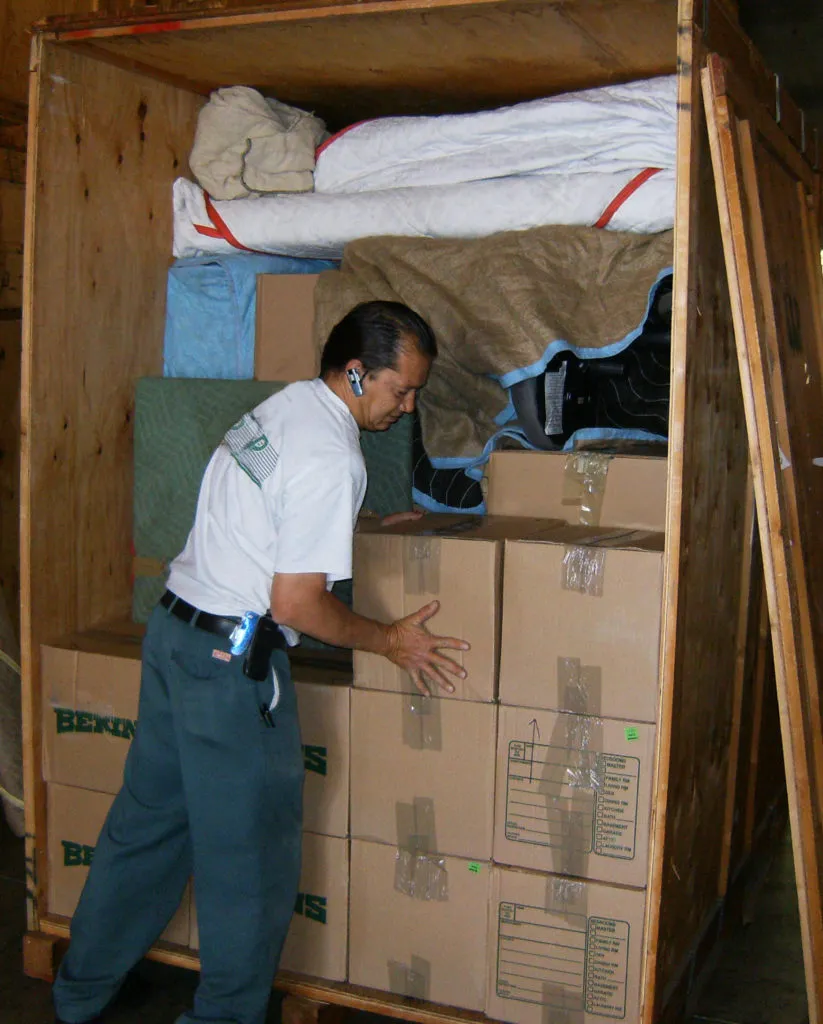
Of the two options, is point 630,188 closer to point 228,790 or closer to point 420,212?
point 420,212

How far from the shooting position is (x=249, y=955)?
2051 mm

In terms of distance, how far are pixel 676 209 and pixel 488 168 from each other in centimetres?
68

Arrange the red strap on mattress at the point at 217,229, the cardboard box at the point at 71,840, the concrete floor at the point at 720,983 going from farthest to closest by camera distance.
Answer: the red strap on mattress at the point at 217,229, the cardboard box at the point at 71,840, the concrete floor at the point at 720,983

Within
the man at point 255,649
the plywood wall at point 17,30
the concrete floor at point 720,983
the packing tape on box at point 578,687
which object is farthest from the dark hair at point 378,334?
the plywood wall at point 17,30

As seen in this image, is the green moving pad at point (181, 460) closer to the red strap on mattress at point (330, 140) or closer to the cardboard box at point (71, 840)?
the cardboard box at point (71, 840)

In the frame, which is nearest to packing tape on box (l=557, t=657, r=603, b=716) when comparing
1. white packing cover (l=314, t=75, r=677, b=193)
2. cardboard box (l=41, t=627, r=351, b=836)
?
cardboard box (l=41, t=627, r=351, b=836)

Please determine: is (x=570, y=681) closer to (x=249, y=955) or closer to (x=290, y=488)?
(x=290, y=488)

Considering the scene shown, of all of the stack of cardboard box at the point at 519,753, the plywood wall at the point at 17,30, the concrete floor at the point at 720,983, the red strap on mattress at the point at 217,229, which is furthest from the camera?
the plywood wall at the point at 17,30

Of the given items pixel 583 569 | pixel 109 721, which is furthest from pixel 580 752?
pixel 109 721

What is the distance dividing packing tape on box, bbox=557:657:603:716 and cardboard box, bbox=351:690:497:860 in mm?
149

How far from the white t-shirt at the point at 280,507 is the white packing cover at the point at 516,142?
0.72 metres

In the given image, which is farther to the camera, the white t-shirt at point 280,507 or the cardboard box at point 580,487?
the cardboard box at point 580,487

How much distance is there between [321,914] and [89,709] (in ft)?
2.35

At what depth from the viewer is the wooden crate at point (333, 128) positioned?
1.92m
